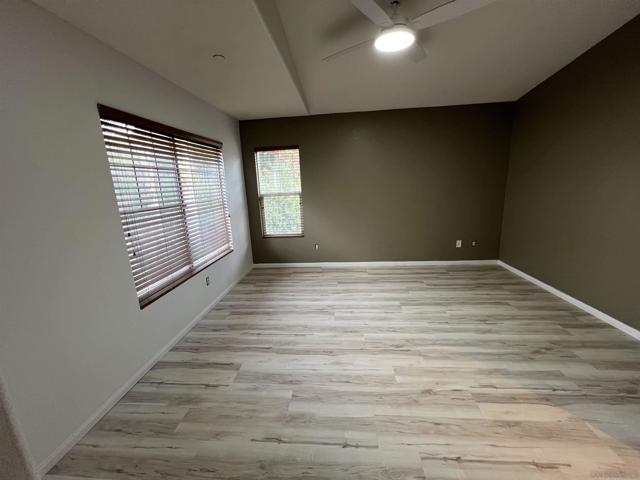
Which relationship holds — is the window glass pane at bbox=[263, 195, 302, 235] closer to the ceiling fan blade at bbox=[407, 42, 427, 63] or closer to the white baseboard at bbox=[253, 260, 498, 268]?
the white baseboard at bbox=[253, 260, 498, 268]

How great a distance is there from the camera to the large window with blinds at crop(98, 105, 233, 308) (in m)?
1.90

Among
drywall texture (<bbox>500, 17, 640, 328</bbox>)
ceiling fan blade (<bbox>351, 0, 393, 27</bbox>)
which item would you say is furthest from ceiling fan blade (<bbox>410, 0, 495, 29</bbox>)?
drywall texture (<bbox>500, 17, 640, 328</bbox>)

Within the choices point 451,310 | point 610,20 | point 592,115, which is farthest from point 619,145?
point 451,310

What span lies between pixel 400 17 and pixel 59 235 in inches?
96.1

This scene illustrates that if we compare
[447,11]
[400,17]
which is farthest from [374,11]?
[447,11]

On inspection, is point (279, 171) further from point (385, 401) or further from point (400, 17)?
point (385, 401)

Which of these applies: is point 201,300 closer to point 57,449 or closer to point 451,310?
point 57,449

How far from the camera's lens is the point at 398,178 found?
399 cm

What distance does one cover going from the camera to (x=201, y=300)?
2.81 m

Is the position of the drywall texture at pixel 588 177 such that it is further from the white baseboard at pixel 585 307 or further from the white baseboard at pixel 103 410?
the white baseboard at pixel 103 410

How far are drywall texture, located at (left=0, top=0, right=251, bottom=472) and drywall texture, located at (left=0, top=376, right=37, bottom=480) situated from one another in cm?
115

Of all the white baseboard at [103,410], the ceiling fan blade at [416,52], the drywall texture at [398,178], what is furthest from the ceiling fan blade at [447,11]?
the white baseboard at [103,410]

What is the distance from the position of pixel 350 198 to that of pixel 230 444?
3387mm

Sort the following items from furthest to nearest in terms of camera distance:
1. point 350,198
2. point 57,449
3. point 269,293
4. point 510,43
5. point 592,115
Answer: point 350,198, point 269,293, point 592,115, point 510,43, point 57,449
